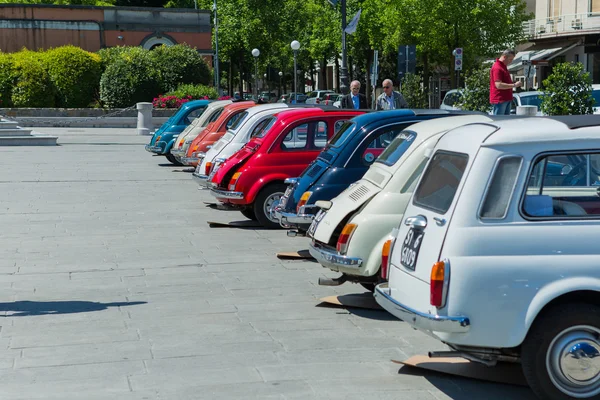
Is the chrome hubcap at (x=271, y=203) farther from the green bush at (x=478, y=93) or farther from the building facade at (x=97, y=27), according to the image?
the building facade at (x=97, y=27)

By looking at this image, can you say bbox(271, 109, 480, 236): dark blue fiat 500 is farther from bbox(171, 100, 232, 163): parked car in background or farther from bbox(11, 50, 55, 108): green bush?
bbox(11, 50, 55, 108): green bush

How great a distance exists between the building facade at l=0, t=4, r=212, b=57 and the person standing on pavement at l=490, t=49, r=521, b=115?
143 ft

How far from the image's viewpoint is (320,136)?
13117mm

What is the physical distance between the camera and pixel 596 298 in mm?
5703

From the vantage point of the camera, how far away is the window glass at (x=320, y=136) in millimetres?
13055

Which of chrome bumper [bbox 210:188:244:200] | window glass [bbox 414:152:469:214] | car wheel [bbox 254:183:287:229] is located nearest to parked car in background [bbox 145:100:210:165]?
chrome bumper [bbox 210:188:244:200]

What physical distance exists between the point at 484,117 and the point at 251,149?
20.5ft

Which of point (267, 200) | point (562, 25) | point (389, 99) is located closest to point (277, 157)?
point (267, 200)

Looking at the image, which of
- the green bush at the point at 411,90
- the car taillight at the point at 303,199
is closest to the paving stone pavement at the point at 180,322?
the car taillight at the point at 303,199

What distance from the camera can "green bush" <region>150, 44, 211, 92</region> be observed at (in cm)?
4609

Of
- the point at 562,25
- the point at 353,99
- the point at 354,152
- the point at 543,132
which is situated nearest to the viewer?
the point at 543,132

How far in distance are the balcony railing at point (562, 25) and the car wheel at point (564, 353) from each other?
45951 mm

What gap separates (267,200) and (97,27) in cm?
4472

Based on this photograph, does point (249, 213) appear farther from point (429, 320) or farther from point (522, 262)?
point (522, 262)
